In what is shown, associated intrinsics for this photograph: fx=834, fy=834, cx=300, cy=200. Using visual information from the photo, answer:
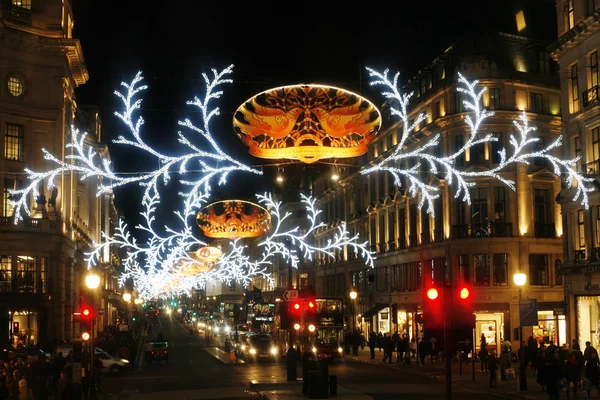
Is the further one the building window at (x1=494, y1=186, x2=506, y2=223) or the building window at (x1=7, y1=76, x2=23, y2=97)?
the building window at (x1=494, y1=186, x2=506, y2=223)

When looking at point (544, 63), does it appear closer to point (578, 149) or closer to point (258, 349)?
Answer: point (578, 149)

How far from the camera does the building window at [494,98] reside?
171 ft

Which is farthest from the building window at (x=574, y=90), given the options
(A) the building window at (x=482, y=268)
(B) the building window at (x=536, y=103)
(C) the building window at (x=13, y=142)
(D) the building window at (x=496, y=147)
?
(C) the building window at (x=13, y=142)

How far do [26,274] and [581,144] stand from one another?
29.7 meters

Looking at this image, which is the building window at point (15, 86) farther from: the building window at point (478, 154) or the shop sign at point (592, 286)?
the shop sign at point (592, 286)

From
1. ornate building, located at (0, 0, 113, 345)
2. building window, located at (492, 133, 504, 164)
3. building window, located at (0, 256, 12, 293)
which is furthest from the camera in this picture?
building window, located at (492, 133, 504, 164)

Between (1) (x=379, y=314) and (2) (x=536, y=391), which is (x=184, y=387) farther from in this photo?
(1) (x=379, y=314)

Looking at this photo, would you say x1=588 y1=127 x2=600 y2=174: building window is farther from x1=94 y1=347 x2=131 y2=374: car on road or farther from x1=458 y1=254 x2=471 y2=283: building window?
x1=94 y1=347 x2=131 y2=374: car on road

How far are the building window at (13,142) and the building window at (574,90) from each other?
29.1 metres

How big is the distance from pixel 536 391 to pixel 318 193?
60741 mm

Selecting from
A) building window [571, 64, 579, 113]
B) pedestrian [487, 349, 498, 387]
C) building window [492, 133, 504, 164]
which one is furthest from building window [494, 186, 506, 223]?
pedestrian [487, 349, 498, 387]

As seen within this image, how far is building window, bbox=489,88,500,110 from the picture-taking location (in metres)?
52.1

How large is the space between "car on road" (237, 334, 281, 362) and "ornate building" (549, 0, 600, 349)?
764 inches

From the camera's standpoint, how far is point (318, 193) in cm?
8975
